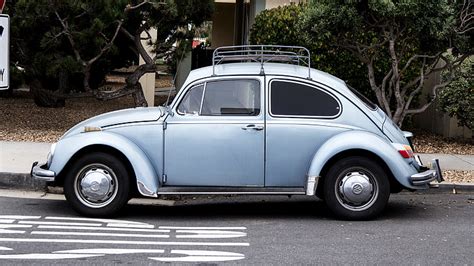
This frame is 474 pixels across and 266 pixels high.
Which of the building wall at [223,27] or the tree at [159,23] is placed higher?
the building wall at [223,27]

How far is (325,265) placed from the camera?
6.97 metres

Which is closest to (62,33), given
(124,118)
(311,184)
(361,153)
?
(124,118)

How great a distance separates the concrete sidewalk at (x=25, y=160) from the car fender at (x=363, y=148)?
151 inches

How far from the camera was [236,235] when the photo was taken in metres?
8.13

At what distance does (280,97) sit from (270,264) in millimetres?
2492

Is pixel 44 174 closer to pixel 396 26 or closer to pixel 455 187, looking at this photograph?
pixel 455 187

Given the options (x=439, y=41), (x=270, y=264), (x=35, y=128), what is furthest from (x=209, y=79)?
(x=35, y=128)

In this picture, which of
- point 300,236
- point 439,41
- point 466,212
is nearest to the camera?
point 300,236

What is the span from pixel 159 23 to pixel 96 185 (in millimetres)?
6651

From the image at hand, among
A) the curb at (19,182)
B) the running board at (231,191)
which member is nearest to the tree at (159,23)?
the curb at (19,182)

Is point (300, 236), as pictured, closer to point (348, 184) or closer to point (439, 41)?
point (348, 184)

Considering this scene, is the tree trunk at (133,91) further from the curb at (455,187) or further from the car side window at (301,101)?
the car side window at (301,101)

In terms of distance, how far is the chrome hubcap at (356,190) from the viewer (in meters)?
→ 8.71

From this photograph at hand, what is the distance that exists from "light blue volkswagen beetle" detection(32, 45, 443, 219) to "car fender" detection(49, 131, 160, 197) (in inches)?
0.4
